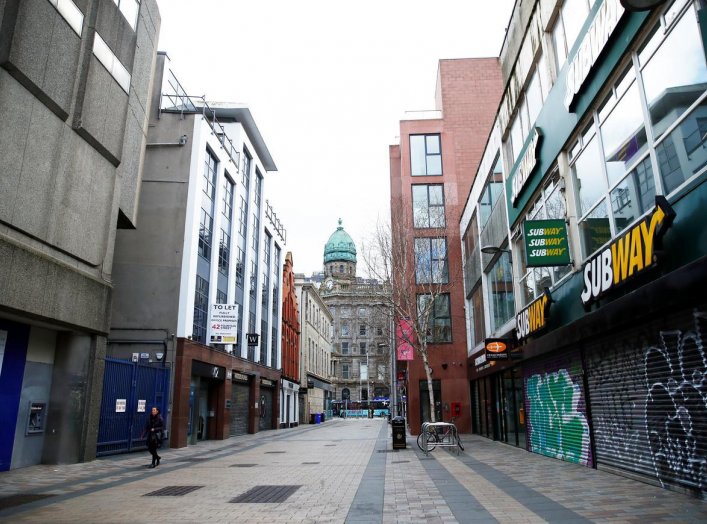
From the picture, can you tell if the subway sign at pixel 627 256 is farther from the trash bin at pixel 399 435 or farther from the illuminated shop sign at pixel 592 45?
the trash bin at pixel 399 435

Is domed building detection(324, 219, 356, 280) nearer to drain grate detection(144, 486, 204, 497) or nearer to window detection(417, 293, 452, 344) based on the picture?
window detection(417, 293, 452, 344)

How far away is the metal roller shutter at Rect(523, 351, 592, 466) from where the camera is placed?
12.1 meters

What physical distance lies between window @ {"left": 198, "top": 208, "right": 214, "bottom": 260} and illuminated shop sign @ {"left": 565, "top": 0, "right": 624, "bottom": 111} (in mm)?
17131

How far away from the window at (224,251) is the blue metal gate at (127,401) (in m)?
7.71

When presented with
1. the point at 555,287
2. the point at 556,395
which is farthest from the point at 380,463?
the point at 555,287

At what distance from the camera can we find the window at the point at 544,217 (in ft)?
43.9

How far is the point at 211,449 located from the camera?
20859mm

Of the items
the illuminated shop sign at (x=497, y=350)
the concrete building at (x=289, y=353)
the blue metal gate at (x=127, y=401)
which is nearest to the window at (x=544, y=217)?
the illuminated shop sign at (x=497, y=350)

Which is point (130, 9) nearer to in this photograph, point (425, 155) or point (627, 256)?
point (627, 256)

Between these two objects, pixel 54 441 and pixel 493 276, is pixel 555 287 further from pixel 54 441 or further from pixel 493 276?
pixel 54 441

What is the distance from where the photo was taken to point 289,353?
47031 mm

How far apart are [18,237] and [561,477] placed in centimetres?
1320

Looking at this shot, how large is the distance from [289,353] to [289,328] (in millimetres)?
2248

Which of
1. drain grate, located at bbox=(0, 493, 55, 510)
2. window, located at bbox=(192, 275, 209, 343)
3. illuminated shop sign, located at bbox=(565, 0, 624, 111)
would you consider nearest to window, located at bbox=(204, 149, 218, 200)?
window, located at bbox=(192, 275, 209, 343)
